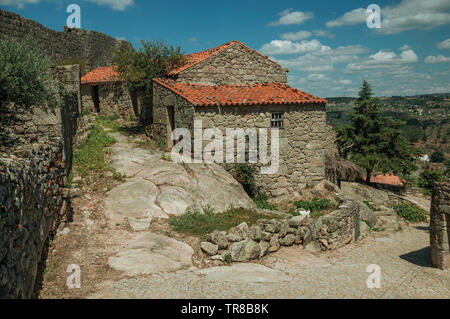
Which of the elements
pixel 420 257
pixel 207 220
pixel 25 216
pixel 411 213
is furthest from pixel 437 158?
pixel 25 216

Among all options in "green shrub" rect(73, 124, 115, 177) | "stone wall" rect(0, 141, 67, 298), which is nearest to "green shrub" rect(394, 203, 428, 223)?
"green shrub" rect(73, 124, 115, 177)

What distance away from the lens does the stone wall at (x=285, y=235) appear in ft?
25.1

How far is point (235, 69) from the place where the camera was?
14891 mm

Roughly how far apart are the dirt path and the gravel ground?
0.05 feet

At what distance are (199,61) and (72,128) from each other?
5.86 meters

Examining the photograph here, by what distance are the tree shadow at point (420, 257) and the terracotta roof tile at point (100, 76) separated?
50.0 ft

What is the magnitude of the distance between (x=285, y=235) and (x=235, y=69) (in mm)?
8478

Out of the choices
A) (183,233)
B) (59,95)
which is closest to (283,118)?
(183,233)

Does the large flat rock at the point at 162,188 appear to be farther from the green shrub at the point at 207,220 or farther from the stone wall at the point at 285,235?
the stone wall at the point at 285,235

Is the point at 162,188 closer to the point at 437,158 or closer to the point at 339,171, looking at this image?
the point at 339,171

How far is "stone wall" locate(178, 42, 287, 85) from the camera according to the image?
1426 cm

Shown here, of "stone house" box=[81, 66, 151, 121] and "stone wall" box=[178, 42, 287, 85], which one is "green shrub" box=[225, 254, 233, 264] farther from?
"stone house" box=[81, 66, 151, 121]
